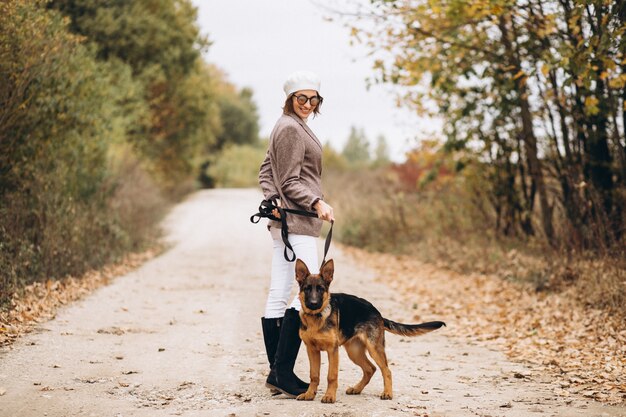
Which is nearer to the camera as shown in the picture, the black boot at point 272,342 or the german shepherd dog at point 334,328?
the german shepherd dog at point 334,328

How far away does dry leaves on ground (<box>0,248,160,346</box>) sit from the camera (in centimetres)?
755

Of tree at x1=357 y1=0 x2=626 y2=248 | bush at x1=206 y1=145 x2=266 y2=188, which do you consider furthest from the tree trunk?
bush at x1=206 y1=145 x2=266 y2=188

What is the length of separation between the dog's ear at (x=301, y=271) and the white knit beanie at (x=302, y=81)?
1.26m

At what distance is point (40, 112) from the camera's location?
35.6ft

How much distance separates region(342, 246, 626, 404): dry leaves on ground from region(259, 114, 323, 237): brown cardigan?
252 cm

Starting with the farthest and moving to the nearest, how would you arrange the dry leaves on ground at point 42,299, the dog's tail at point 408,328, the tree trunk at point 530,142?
1. the tree trunk at point 530,142
2. the dry leaves on ground at point 42,299
3. the dog's tail at point 408,328

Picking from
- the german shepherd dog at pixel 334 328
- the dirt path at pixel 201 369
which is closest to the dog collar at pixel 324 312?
the german shepherd dog at pixel 334 328

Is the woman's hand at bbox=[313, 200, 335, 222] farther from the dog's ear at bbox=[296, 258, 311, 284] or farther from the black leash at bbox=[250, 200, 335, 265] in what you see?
the dog's ear at bbox=[296, 258, 311, 284]

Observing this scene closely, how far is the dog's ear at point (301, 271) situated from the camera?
4969mm

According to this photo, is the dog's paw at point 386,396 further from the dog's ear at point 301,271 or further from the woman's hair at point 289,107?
the woman's hair at point 289,107

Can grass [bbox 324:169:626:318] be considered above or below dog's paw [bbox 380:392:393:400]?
above

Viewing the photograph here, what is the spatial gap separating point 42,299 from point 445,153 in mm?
9129

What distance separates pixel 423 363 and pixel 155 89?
73.0 feet

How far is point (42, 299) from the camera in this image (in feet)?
30.4
